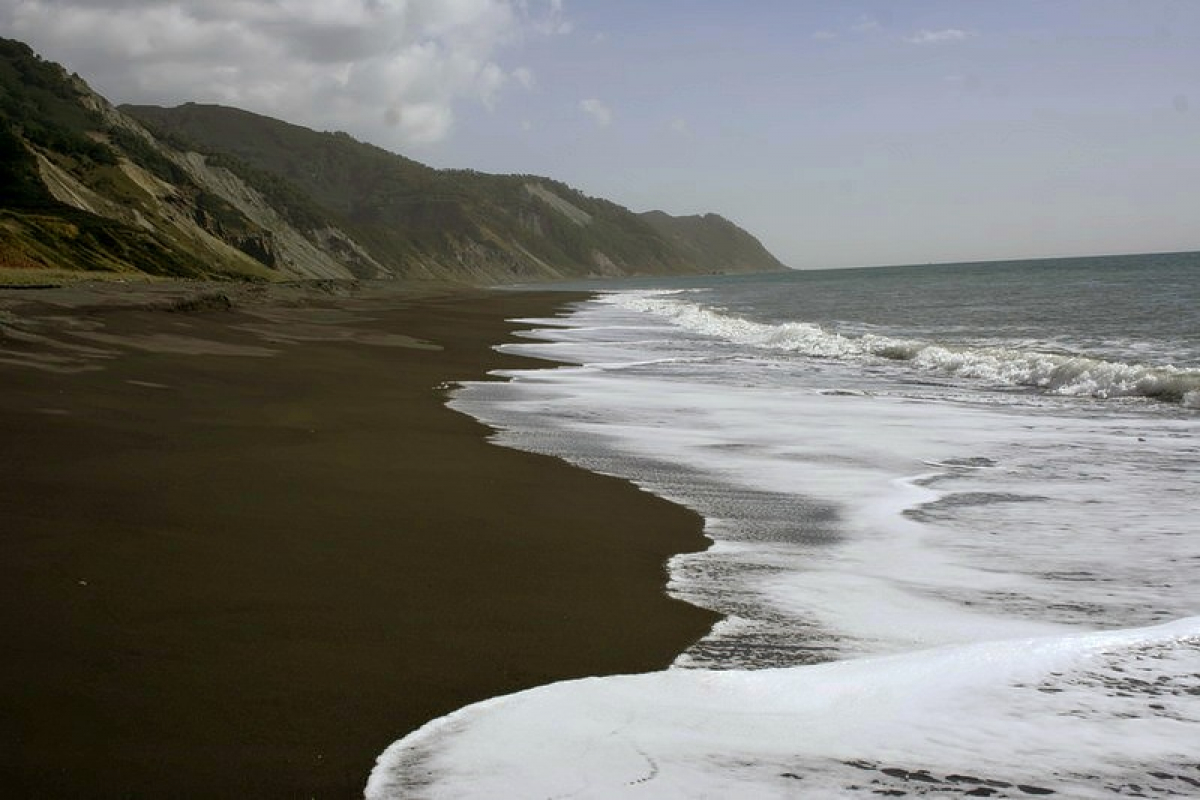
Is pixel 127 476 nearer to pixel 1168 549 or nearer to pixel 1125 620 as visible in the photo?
pixel 1125 620

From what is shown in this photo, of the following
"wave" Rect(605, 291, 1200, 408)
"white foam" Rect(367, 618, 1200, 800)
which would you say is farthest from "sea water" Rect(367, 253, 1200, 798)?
"wave" Rect(605, 291, 1200, 408)

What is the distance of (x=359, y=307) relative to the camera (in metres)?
37.8

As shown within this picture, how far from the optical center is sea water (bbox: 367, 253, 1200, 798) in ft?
11.1

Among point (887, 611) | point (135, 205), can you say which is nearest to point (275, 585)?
point (887, 611)

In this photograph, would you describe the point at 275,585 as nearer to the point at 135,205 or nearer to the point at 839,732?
the point at 839,732

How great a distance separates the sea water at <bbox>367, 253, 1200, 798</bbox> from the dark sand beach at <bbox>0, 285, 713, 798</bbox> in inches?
12.1

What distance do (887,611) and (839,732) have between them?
4.96ft

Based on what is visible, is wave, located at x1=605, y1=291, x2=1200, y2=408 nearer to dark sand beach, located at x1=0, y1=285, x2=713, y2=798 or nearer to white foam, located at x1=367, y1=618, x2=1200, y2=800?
dark sand beach, located at x1=0, y1=285, x2=713, y2=798

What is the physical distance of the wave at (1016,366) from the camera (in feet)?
47.4

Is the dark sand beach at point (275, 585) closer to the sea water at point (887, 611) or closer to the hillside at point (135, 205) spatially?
the sea water at point (887, 611)

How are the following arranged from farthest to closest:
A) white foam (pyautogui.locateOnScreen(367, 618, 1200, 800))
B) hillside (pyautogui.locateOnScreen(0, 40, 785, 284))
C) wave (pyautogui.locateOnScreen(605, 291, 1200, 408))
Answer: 1. hillside (pyautogui.locateOnScreen(0, 40, 785, 284))
2. wave (pyautogui.locateOnScreen(605, 291, 1200, 408))
3. white foam (pyautogui.locateOnScreen(367, 618, 1200, 800))

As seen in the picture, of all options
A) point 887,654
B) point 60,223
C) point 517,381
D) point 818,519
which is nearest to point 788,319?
point 517,381

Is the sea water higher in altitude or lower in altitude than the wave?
lower

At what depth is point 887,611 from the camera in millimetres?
5098
